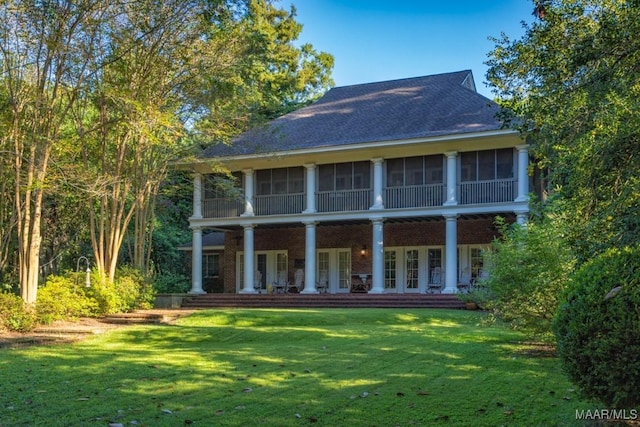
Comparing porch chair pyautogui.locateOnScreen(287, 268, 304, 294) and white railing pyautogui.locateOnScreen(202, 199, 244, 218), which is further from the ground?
white railing pyautogui.locateOnScreen(202, 199, 244, 218)

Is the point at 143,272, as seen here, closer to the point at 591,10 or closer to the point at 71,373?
the point at 71,373

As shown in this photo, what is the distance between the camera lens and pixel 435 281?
23.2 m

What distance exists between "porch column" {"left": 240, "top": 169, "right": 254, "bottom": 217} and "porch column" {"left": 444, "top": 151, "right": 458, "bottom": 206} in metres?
7.31

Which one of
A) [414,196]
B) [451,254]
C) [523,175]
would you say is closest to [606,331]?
[523,175]

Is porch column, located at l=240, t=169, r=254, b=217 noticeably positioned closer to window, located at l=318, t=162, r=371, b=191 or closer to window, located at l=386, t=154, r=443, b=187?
window, located at l=318, t=162, r=371, b=191

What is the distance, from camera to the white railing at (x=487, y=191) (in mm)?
20562

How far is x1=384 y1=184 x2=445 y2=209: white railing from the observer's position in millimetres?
21797

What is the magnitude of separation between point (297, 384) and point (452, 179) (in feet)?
50.0

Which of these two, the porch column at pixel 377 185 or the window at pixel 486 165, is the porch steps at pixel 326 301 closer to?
the porch column at pixel 377 185

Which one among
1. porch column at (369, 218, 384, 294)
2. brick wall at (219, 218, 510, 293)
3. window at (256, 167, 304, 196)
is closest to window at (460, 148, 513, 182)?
brick wall at (219, 218, 510, 293)

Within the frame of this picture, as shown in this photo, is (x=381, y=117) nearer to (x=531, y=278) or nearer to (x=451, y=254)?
(x=451, y=254)

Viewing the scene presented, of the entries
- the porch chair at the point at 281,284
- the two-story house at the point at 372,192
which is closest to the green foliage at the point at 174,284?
the two-story house at the point at 372,192

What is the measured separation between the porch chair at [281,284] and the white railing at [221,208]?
10.5 feet

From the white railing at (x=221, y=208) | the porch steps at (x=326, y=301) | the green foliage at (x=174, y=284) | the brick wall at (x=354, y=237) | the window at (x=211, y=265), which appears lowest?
the porch steps at (x=326, y=301)
